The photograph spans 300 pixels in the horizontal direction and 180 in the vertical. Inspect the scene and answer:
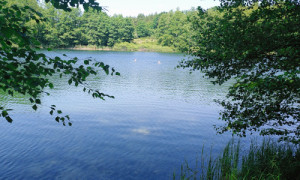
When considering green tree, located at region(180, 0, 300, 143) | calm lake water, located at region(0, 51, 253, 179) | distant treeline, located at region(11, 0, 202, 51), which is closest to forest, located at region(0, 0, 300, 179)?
green tree, located at region(180, 0, 300, 143)

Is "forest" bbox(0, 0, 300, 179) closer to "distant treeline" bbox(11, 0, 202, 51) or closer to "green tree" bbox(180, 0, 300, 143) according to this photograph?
"green tree" bbox(180, 0, 300, 143)

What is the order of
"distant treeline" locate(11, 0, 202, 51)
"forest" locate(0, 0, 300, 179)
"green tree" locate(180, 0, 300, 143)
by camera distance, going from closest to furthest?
"forest" locate(0, 0, 300, 179) < "green tree" locate(180, 0, 300, 143) < "distant treeline" locate(11, 0, 202, 51)

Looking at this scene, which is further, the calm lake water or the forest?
the calm lake water

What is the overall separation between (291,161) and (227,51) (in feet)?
15.4

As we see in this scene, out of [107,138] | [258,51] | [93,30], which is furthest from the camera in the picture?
[93,30]

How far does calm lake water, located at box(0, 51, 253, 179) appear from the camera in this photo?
10.2 metres

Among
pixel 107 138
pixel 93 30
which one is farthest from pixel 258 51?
pixel 93 30

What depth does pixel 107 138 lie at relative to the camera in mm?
13953

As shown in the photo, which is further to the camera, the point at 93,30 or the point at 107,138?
the point at 93,30

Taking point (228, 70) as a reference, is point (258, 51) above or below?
above

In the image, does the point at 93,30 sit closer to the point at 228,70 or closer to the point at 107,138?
the point at 107,138

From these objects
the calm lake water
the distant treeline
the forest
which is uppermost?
the distant treeline

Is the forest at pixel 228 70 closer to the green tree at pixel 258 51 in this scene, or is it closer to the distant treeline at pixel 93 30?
the green tree at pixel 258 51

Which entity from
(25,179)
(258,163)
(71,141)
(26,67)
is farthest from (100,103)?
(26,67)
